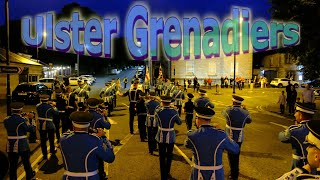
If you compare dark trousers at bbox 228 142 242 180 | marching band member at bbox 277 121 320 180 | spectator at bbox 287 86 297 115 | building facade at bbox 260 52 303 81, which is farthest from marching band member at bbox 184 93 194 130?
building facade at bbox 260 52 303 81

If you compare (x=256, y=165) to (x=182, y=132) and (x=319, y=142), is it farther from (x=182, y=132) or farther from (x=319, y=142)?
(x=319, y=142)

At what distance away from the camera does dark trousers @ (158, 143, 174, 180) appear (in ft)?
28.4

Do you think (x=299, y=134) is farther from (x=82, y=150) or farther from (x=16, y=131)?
(x=16, y=131)

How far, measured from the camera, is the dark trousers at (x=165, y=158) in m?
8.65

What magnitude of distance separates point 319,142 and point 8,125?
6702 millimetres

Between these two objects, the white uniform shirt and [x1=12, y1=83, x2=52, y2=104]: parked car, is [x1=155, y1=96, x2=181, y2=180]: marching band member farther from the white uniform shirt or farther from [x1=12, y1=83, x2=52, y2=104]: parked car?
[x1=12, y1=83, x2=52, y2=104]: parked car

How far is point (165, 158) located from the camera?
877 centimetres

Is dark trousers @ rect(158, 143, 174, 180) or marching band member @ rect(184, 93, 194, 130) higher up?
marching band member @ rect(184, 93, 194, 130)

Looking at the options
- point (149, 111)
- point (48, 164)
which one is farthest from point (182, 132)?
point (48, 164)

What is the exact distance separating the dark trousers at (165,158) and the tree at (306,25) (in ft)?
44.2

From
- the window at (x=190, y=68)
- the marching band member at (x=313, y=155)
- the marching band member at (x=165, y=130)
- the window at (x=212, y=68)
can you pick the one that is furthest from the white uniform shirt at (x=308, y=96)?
the window at (x=212, y=68)

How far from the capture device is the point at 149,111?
37.5ft

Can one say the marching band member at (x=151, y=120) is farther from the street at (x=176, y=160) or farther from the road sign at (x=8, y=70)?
the road sign at (x=8, y=70)

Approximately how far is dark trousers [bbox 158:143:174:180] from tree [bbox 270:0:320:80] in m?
13.5
